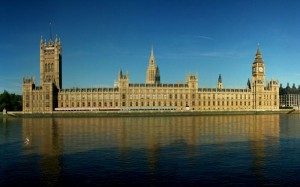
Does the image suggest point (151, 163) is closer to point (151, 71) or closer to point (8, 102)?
point (8, 102)

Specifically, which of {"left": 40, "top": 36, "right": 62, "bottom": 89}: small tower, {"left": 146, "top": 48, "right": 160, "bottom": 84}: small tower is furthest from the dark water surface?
{"left": 146, "top": 48, "right": 160, "bottom": 84}: small tower

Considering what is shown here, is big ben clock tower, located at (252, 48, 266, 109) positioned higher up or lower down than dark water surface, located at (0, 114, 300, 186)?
higher up

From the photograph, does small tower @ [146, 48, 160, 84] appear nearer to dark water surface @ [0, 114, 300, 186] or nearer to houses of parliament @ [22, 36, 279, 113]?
houses of parliament @ [22, 36, 279, 113]

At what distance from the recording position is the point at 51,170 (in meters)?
28.2

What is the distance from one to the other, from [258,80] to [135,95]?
59562 mm

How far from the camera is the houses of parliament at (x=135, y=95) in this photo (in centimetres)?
14538

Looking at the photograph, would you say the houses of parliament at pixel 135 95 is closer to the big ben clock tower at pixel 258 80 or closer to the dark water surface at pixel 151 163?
the big ben clock tower at pixel 258 80

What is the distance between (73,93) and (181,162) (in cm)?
12360

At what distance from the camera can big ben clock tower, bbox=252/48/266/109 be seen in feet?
538

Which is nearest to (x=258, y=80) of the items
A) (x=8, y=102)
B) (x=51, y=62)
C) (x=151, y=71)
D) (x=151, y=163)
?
(x=151, y=71)

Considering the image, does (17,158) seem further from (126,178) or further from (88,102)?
(88,102)

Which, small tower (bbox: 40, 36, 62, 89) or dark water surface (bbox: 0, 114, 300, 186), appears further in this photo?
small tower (bbox: 40, 36, 62, 89)

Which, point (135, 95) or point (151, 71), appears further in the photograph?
point (151, 71)

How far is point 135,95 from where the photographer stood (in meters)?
151
